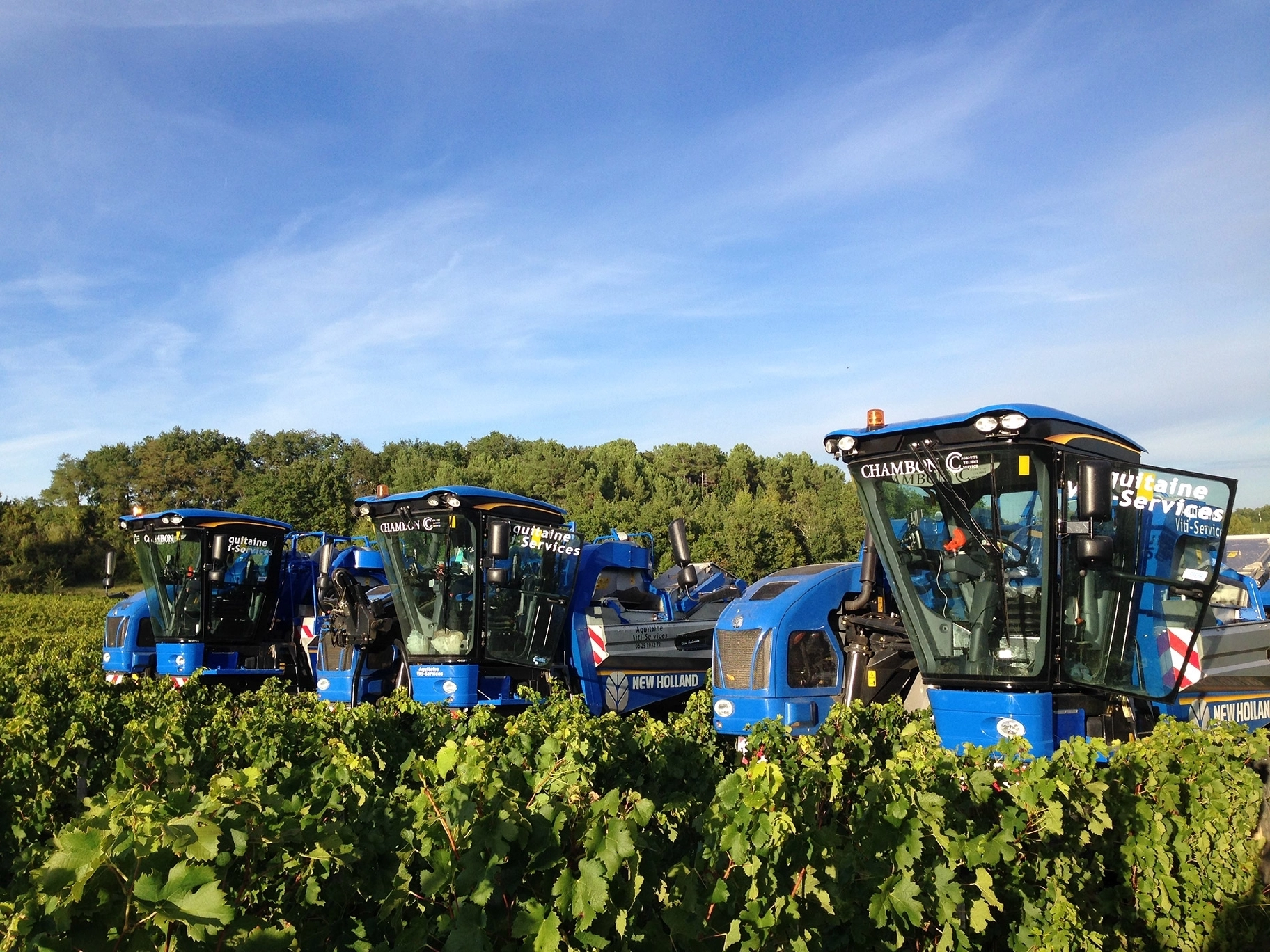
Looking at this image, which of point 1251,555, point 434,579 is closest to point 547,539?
point 434,579

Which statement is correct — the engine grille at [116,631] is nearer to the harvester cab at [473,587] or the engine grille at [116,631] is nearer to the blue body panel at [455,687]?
the harvester cab at [473,587]

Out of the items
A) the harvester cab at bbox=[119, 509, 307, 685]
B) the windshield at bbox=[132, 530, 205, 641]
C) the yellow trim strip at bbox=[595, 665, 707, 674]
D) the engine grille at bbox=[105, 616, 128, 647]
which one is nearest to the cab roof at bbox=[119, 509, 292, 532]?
the harvester cab at bbox=[119, 509, 307, 685]

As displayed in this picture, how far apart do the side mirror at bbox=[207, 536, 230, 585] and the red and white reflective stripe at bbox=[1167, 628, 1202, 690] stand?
38.5ft

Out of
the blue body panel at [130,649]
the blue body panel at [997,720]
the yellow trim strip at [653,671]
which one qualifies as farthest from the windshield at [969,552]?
the blue body panel at [130,649]

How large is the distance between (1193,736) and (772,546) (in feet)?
133

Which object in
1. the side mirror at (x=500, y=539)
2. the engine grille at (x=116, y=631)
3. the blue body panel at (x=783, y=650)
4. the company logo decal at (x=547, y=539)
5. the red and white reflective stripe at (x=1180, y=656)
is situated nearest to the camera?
the red and white reflective stripe at (x=1180, y=656)

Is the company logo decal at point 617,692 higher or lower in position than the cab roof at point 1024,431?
lower

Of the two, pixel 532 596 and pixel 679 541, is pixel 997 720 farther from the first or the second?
pixel 532 596

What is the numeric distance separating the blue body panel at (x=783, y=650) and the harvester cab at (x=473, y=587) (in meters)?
2.76

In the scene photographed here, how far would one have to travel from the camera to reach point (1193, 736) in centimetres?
515

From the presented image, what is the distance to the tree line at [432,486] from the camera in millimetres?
45906

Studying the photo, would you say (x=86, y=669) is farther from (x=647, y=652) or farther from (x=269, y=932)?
(x=269, y=932)

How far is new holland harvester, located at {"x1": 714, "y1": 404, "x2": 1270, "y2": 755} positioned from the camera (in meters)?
6.16

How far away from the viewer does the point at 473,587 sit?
34.3ft
